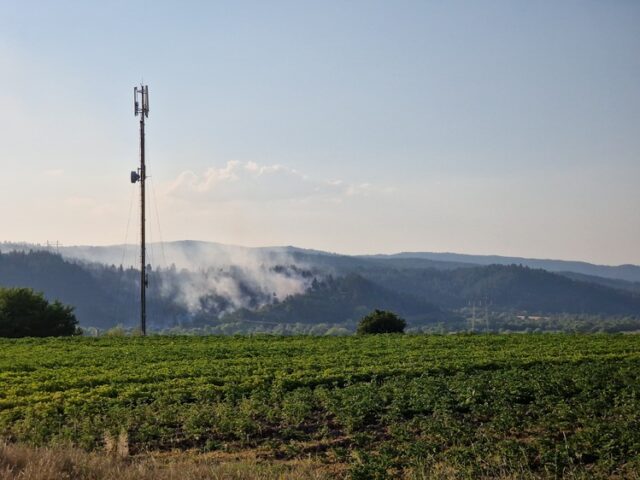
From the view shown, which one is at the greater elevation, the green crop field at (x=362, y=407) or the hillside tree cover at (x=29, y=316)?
the hillside tree cover at (x=29, y=316)

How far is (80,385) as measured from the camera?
23.5 meters

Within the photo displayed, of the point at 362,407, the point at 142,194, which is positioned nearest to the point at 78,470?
the point at 362,407

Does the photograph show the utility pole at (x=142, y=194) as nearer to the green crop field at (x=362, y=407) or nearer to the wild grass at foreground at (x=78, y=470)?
the green crop field at (x=362, y=407)

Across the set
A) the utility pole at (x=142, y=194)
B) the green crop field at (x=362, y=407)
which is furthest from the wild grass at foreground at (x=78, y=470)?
the utility pole at (x=142, y=194)

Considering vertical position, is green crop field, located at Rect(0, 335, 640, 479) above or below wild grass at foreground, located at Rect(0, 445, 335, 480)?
below

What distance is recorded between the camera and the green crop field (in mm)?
13938

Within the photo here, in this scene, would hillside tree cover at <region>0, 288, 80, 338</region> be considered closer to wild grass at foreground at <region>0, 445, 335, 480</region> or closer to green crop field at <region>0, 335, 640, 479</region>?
green crop field at <region>0, 335, 640, 479</region>

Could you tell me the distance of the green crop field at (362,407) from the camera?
549 inches

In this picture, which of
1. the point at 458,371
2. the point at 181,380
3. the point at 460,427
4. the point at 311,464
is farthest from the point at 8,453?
the point at 458,371

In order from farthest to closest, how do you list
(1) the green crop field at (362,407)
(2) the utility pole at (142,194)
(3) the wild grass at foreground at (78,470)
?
(2) the utility pole at (142,194), (1) the green crop field at (362,407), (3) the wild grass at foreground at (78,470)

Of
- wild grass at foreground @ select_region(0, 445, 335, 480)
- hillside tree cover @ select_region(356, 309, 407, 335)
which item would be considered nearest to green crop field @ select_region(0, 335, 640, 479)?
wild grass at foreground @ select_region(0, 445, 335, 480)

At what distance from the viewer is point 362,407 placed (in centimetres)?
1838

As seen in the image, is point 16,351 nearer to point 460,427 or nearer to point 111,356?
point 111,356

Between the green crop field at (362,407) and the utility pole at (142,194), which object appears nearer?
the green crop field at (362,407)
